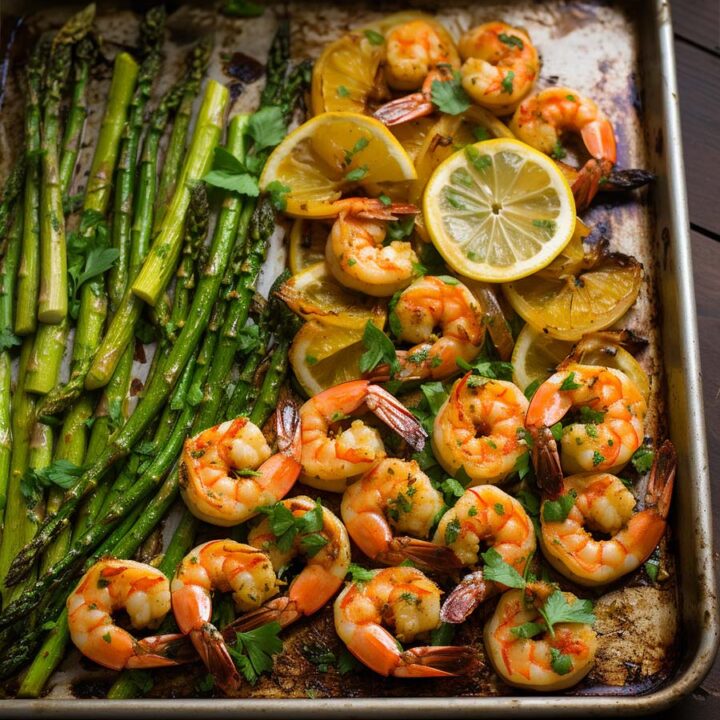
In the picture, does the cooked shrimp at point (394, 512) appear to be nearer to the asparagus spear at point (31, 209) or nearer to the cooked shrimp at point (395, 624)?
the cooked shrimp at point (395, 624)

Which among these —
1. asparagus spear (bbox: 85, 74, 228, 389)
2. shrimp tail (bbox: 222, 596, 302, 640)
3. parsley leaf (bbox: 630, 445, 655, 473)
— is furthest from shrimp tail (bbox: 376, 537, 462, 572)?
asparagus spear (bbox: 85, 74, 228, 389)

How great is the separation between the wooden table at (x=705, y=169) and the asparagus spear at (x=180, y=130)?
3.02 metres

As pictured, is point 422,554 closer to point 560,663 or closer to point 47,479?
point 560,663

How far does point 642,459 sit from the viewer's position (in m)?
4.55

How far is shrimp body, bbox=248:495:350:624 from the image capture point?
414 centimetres

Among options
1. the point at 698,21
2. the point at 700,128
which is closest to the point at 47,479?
the point at 700,128

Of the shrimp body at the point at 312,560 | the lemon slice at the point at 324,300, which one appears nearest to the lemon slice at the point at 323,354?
the lemon slice at the point at 324,300

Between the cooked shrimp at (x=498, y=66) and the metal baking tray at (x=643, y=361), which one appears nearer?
the metal baking tray at (x=643, y=361)

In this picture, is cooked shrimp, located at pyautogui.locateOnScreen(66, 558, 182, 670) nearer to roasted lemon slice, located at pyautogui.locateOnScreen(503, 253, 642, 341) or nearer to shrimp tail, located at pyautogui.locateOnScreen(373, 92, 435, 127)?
roasted lemon slice, located at pyautogui.locateOnScreen(503, 253, 642, 341)

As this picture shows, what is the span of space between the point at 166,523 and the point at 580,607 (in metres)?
2.05

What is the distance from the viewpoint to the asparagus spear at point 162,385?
14.3ft

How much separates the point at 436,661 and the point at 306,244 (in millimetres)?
2326

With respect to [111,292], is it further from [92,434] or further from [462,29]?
[462,29]

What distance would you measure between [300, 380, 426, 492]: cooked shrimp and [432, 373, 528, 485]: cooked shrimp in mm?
145
